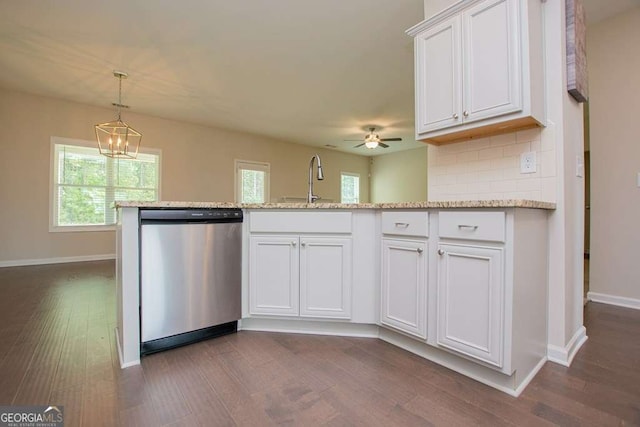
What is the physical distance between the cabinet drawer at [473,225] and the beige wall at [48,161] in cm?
526

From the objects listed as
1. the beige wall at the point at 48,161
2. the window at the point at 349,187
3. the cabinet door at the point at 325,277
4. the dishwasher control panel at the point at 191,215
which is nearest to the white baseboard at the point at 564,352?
the cabinet door at the point at 325,277

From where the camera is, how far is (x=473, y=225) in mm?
1400

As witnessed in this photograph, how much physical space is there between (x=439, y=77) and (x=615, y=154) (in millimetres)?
2116

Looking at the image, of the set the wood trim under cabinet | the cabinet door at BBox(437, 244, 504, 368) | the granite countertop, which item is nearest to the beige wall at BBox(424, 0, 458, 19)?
the wood trim under cabinet

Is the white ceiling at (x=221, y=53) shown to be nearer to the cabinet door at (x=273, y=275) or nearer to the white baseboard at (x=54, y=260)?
the cabinet door at (x=273, y=275)

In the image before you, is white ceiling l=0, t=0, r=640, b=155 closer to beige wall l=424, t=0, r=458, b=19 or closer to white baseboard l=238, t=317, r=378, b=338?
beige wall l=424, t=0, r=458, b=19

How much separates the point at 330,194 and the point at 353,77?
444 centimetres

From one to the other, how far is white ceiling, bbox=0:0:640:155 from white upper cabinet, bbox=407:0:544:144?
97 cm

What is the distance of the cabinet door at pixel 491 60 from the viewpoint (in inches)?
61.2

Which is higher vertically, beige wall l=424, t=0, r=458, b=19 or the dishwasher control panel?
beige wall l=424, t=0, r=458, b=19

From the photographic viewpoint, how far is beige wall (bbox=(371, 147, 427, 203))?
768cm

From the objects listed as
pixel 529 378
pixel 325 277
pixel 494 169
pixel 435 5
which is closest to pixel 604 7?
pixel 435 5

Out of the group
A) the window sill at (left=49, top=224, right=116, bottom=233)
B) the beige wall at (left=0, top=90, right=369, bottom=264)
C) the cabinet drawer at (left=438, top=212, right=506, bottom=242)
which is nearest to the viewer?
the cabinet drawer at (left=438, top=212, right=506, bottom=242)

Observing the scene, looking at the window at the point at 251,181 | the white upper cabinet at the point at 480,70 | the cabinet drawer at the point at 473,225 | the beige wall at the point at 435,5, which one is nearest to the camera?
the cabinet drawer at the point at 473,225
